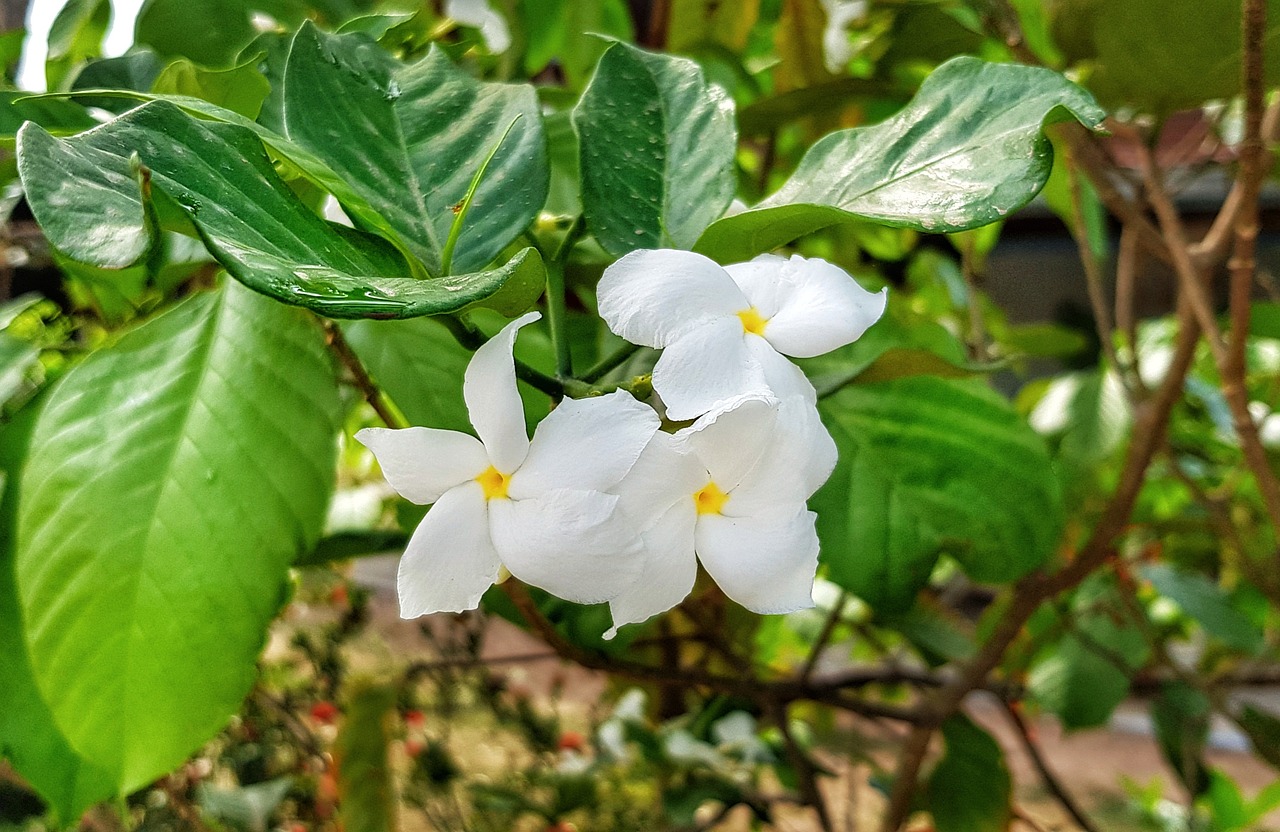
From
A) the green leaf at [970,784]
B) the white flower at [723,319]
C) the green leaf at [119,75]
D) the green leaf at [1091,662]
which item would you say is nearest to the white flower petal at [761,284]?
Result: the white flower at [723,319]

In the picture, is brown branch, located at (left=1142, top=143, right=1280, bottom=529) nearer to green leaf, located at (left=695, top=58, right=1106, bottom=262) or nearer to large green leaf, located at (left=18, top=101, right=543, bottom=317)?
green leaf, located at (left=695, top=58, right=1106, bottom=262)

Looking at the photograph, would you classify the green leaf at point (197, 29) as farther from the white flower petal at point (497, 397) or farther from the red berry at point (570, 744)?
the red berry at point (570, 744)

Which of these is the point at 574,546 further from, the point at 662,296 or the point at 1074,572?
the point at 1074,572

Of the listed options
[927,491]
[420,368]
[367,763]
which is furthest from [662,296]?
[367,763]

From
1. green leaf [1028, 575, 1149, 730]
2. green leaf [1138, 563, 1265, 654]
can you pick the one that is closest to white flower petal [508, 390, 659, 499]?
green leaf [1028, 575, 1149, 730]

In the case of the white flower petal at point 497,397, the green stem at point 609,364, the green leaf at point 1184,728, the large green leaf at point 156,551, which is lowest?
the green leaf at point 1184,728
